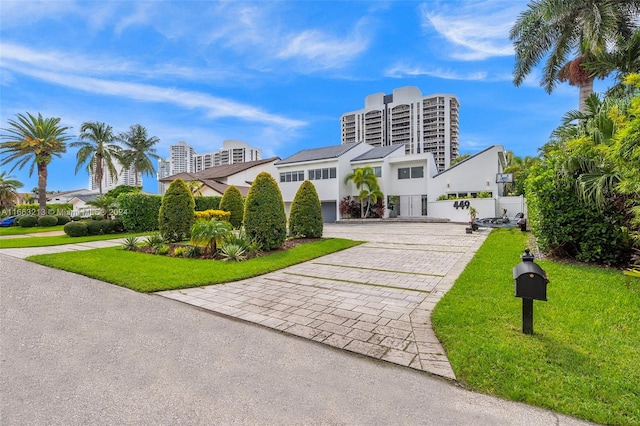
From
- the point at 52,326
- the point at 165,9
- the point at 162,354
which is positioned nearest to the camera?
the point at 162,354

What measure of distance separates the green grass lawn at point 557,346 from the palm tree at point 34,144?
1315 inches

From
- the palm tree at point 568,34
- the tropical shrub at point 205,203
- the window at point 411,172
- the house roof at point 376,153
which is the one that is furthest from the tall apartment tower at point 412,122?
the palm tree at point 568,34

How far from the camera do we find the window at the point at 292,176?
31.4 meters

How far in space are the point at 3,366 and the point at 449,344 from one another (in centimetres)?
457

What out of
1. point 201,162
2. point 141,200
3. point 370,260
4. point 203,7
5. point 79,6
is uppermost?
point 201,162

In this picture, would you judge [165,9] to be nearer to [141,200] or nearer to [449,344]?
[449,344]

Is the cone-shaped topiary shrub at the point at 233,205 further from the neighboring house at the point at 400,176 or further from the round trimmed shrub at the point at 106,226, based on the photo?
the neighboring house at the point at 400,176

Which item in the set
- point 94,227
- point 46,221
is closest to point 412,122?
point 94,227

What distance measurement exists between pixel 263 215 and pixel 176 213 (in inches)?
163

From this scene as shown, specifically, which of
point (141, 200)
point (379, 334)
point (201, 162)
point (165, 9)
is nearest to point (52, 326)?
point (379, 334)

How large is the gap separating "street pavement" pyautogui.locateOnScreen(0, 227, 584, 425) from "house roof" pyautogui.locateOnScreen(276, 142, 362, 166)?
87.0ft

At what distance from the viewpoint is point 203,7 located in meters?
8.60

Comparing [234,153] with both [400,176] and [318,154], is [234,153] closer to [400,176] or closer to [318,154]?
[318,154]

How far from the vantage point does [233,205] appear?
59.9 feet
